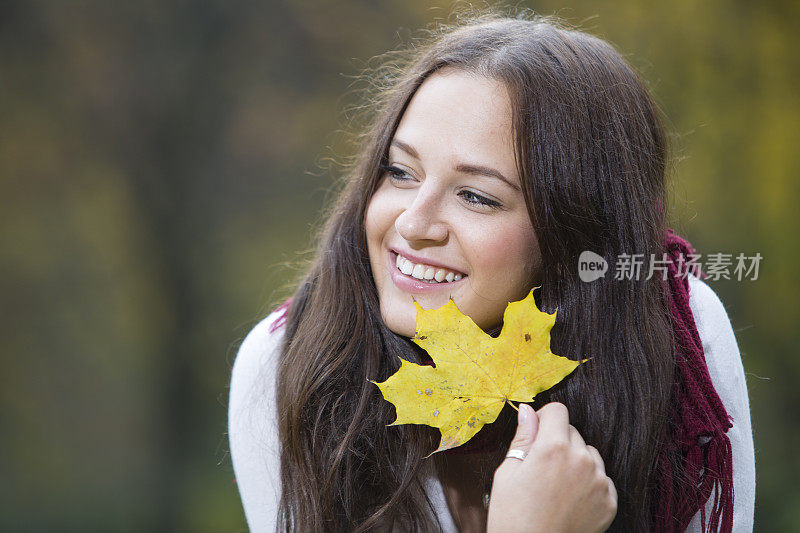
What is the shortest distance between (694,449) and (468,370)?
0.67m

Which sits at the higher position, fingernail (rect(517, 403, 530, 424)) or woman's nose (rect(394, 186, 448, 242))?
woman's nose (rect(394, 186, 448, 242))

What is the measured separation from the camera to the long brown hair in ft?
5.47

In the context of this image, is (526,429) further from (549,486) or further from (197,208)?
(197,208)

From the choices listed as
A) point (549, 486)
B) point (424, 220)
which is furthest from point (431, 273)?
point (549, 486)

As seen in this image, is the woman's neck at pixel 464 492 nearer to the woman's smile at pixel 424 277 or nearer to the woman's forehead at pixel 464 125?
the woman's smile at pixel 424 277

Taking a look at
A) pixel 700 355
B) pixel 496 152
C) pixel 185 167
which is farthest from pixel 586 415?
pixel 185 167

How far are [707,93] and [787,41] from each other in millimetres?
536

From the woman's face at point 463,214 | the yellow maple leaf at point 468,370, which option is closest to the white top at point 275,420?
the yellow maple leaf at point 468,370

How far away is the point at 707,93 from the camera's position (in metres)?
4.43

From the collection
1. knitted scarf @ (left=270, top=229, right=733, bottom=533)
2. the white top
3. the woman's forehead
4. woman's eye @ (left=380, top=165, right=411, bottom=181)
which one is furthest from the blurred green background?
knitted scarf @ (left=270, top=229, right=733, bottom=533)

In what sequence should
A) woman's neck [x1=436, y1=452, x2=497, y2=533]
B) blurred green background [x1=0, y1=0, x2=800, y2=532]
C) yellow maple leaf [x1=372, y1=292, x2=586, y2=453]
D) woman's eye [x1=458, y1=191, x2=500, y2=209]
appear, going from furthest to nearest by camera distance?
blurred green background [x1=0, y1=0, x2=800, y2=532]
woman's neck [x1=436, y1=452, x2=497, y2=533]
woman's eye [x1=458, y1=191, x2=500, y2=209]
yellow maple leaf [x1=372, y1=292, x2=586, y2=453]

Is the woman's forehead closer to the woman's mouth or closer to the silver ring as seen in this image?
the woman's mouth

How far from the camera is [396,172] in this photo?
1.83 m

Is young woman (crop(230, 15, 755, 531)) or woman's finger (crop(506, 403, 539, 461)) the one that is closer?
woman's finger (crop(506, 403, 539, 461))
